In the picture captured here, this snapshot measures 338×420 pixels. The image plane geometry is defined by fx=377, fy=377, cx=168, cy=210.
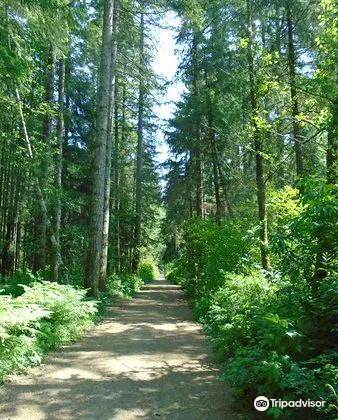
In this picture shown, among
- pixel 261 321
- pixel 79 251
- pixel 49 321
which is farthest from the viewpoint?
pixel 79 251

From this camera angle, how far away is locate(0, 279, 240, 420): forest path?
4305 millimetres

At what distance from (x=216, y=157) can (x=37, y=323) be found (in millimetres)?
15411

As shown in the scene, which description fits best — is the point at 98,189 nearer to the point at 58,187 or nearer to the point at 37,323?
the point at 58,187

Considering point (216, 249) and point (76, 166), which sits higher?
point (76, 166)

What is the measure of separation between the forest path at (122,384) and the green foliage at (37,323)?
0.71 ft

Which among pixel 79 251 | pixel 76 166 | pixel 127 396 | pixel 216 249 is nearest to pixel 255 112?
pixel 216 249

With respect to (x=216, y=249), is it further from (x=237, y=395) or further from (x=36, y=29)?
(x=36, y=29)

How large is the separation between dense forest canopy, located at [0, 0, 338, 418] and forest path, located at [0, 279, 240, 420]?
2.03ft

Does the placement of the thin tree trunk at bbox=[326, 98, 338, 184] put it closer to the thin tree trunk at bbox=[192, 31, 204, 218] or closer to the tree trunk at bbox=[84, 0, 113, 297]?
the tree trunk at bbox=[84, 0, 113, 297]

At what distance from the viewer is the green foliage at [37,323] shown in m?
5.19

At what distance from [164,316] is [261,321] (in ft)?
28.3

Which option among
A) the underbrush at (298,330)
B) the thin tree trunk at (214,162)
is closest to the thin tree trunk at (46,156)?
the thin tree trunk at (214,162)

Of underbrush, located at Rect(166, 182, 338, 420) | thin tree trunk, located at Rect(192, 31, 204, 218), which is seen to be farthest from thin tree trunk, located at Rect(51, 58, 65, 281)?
underbrush, located at Rect(166, 182, 338, 420)

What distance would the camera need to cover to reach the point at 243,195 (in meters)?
20.1
